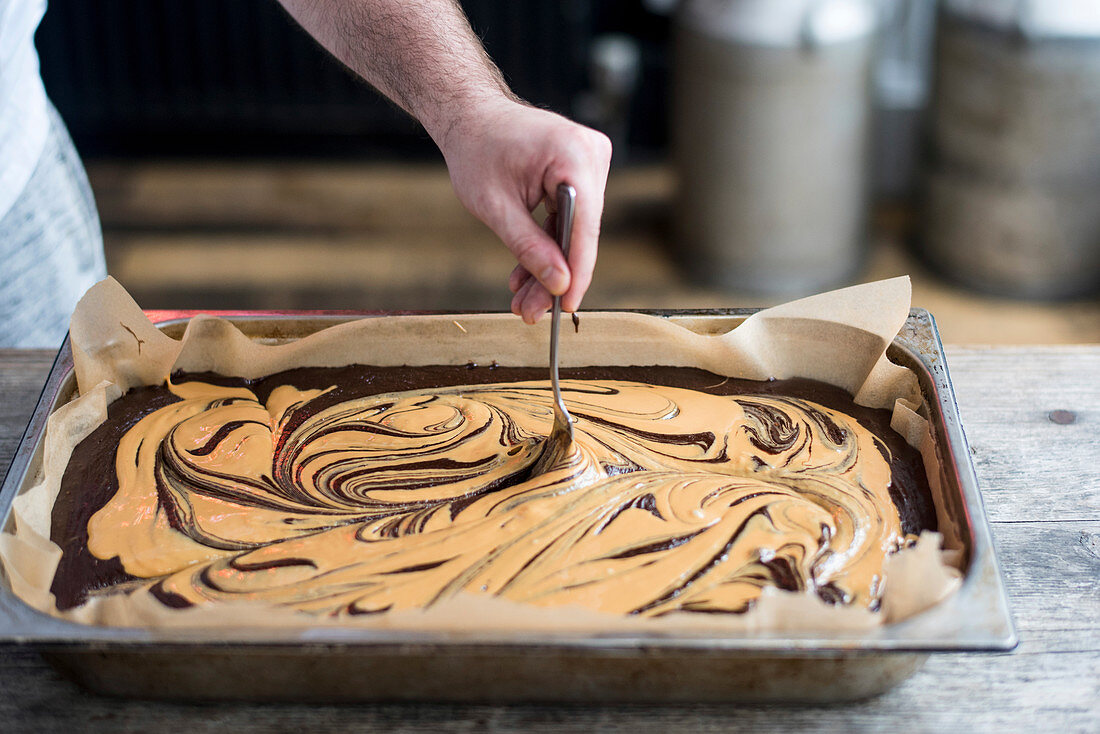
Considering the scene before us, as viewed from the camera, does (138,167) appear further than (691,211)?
Yes

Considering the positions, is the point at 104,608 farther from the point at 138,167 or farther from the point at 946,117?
the point at 138,167

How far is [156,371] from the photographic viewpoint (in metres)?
1.32

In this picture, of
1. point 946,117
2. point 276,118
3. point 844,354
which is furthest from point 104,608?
point 276,118

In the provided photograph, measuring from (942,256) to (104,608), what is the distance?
2603 mm

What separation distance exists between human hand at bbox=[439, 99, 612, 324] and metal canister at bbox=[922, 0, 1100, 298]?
1792 millimetres

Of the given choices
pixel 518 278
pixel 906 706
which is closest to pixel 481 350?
pixel 518 278

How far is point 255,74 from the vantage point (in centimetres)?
333

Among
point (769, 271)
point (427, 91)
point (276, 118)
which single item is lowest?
point (769, 271)

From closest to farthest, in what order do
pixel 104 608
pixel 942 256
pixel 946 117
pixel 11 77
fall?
pixel 104 608
pixel 11 77
pixel 946 117
pixel 942 256

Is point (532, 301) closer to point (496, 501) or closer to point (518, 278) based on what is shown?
point (518, 278)

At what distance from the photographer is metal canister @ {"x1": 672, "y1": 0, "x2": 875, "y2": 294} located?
253cm

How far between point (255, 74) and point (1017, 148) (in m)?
2.33

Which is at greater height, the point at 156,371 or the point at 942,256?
the point at 156,371

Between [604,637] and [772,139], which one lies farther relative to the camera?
[772,139]
